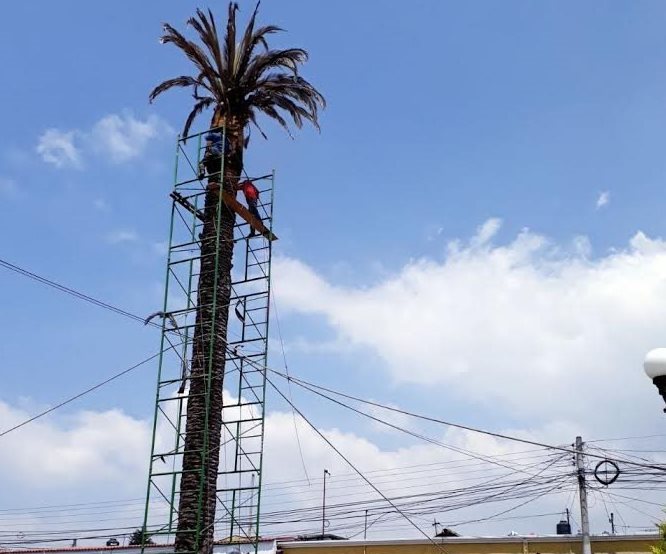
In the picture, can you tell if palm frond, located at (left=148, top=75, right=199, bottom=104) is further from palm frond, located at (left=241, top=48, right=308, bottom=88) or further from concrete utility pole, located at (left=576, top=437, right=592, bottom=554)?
concrete utility pole, located at (left=576, top=437, right=592, bottom=554)

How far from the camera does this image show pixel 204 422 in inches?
728

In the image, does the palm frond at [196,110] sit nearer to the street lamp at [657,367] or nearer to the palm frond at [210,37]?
the palm frond at [210,37]

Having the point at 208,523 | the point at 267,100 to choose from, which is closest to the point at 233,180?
the point at 267,100

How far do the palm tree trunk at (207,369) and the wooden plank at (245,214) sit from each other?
166mm

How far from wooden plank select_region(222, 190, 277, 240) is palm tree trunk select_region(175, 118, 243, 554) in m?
0.17

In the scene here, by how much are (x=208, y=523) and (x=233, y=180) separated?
8.31m

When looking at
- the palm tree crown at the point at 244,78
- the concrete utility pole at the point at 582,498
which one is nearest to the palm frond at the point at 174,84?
the palm tree crown at the point at 244,78

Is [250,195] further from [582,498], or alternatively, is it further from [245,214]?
[582,498]

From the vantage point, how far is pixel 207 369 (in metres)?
19.0

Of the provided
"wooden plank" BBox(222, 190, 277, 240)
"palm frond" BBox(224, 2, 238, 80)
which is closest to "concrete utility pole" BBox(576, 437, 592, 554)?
"wooden plank" BBox(222, 190, 277, 240)

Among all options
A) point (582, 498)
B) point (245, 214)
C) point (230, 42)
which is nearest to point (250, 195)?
point (245, 214)

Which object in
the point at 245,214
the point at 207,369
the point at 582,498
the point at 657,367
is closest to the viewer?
the point at 657,367

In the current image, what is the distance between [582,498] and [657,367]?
17452 mm

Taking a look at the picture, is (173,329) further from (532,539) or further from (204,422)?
(532,539)
